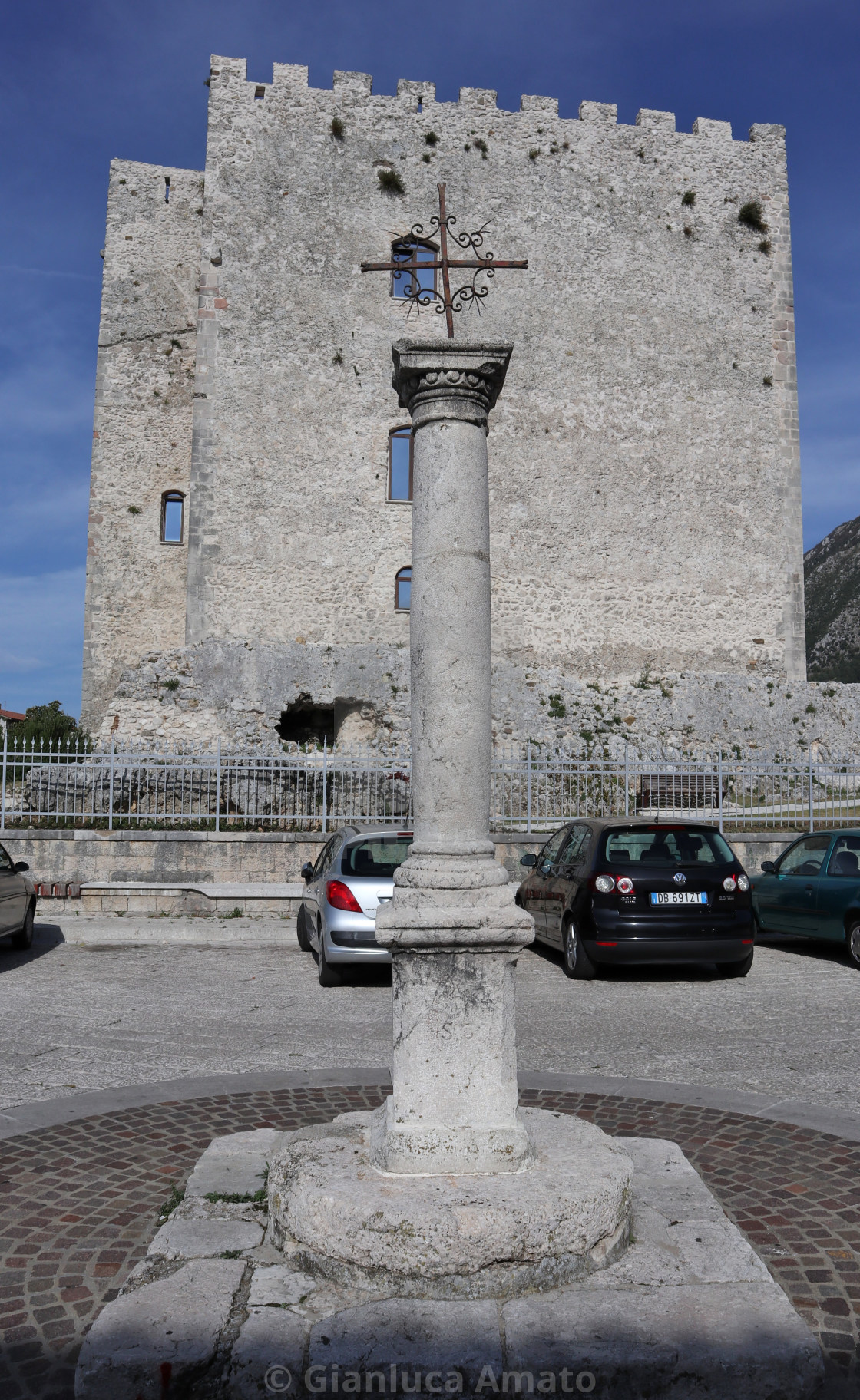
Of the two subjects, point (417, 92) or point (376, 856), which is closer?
point (376, 856)

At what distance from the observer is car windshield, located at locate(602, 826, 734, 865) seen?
28.6 feet

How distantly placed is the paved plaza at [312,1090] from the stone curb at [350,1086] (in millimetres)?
17

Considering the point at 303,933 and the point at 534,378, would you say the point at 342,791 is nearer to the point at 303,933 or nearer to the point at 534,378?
the point at 303,933

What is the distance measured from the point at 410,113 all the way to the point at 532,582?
35.7 ft

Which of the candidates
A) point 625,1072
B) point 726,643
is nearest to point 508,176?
point 726,643

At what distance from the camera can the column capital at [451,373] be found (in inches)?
154

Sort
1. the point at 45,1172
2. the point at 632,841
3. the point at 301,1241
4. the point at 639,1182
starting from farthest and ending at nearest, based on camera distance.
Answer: the point at 632,841
the point at 45,1172
the point at 639,1182
the point at 301,1241

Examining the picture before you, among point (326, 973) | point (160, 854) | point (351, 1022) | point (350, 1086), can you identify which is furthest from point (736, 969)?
point (160, 854)

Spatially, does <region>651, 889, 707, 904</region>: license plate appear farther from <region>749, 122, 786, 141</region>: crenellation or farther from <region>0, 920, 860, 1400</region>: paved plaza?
<region>749, 122, 786, 141</region>: crenellation

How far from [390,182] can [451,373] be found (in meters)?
21.3

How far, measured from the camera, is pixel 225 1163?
3883 mm

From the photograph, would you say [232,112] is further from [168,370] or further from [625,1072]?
[625,1072]

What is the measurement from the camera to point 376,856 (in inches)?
353

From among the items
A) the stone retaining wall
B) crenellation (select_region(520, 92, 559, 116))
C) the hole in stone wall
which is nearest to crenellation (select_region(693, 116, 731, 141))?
crenellation (select_region(520, 92, 559, 116))
